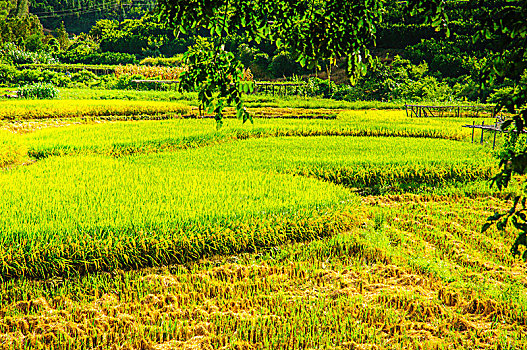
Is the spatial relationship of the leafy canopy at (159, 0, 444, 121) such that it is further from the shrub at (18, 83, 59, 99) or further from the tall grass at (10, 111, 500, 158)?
the shrub at (18, 83, 59, 99)

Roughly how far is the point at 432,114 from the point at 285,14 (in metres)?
14.5

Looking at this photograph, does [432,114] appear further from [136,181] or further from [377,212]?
[136,181]

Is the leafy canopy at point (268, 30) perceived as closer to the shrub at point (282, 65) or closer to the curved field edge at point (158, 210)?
the curved field edge at point (158, 210)

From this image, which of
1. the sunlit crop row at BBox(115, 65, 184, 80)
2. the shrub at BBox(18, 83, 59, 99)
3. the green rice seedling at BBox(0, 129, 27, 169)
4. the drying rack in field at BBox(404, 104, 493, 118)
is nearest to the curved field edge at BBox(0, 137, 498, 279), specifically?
the green rice seedling at BBox(0, 129, 27, 169)

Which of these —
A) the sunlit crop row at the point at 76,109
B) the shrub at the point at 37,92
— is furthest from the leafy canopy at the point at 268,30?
the shrub at the point at 37,92

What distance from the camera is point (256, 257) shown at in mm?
4410

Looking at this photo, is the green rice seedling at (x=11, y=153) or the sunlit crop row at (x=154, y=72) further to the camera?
the sunlit crop row at (x=154, y=72)

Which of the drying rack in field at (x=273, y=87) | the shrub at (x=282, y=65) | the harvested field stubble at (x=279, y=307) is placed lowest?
the harvested field stubble at (x=279, y=307)

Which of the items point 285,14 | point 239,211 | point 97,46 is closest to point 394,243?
point 239,211

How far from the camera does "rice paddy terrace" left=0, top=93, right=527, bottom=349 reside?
318 cm

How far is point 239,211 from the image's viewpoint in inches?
183

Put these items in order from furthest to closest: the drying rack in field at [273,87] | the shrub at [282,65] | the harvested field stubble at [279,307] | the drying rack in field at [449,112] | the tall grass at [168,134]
A: the shrub at [282,65] < the drying rack in field at [273,87] < the drying rack in field at [449,112] < the tall grass at [168,134] < the harvested field stubble at [279,307]

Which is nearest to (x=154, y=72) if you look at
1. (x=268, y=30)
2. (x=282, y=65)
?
(x=282, y=65)

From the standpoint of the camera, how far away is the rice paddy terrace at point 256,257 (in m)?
3.18
